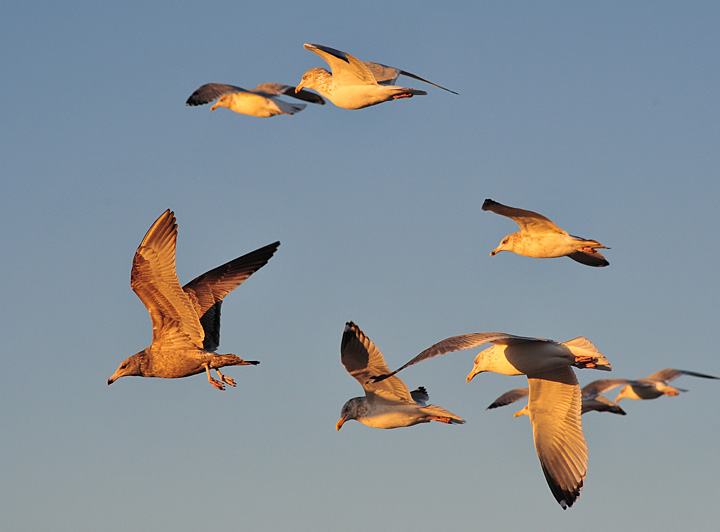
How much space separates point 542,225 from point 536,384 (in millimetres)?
2289

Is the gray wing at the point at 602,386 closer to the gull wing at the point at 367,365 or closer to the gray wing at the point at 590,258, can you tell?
the gray wing at the point at 590,258

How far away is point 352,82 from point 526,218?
3270mm

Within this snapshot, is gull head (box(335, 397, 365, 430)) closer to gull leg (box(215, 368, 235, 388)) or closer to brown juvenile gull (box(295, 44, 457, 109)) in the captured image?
gull leg (box(215, 368, 235, 388))

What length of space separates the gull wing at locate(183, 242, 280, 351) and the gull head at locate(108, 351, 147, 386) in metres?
1.04

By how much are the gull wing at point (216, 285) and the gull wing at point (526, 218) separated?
3.56m

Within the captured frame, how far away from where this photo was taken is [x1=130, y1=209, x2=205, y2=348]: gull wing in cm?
1359

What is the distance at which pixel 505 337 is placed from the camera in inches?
506

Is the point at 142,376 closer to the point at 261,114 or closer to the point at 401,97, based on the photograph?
the point at 401,97

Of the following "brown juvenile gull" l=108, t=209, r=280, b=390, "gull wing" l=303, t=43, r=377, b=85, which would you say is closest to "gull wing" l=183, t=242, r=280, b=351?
"brown juvenile gull" l=108, t=209, r=280, b=390

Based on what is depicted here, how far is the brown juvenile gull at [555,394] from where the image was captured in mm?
13852

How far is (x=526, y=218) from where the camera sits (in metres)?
15.0

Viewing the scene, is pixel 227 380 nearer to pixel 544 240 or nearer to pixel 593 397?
pixel 544 240

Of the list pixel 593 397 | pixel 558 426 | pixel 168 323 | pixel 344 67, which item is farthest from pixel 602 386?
pixel 168 323

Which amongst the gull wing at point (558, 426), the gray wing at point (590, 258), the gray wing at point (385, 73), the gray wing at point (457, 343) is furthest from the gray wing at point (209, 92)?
the gray wing at point (457, 343)
